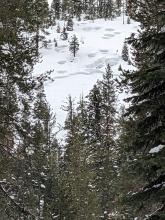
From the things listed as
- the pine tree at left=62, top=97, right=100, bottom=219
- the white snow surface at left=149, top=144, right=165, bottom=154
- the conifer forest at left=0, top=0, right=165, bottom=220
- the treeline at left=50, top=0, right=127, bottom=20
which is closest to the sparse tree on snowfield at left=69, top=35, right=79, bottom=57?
the conifer forest at left=0, top=0, right=165, bottom=220

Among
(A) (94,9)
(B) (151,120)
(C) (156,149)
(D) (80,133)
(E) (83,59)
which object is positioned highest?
(B) (151,120)

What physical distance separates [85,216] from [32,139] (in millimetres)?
24175

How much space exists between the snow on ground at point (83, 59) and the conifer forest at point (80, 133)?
2.10ft

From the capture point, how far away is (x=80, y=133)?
1618 inches

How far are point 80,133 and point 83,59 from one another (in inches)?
2991

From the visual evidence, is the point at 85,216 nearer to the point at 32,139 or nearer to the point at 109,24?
the point at 32,139

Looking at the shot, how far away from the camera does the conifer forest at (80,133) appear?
9578 mm

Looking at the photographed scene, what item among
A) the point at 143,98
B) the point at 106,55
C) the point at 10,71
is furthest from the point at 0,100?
the point at 106,55

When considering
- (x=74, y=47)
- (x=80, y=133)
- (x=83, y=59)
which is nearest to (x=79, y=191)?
(x=80, y=133)

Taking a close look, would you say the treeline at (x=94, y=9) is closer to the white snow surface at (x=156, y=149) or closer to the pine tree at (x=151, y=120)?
the pine tree at (x=151, y=120)

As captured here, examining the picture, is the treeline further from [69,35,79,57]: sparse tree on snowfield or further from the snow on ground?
[69,35,79,57]: sparse tree on snowfield

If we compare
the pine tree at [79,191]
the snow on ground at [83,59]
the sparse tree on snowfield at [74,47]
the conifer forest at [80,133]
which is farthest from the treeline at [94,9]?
the pine tree at [79,191]

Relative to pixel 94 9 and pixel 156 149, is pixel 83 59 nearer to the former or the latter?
pixel 94 9

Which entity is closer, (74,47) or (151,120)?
(151,120)
